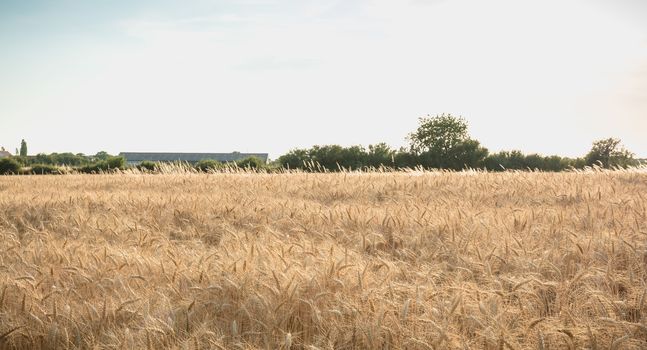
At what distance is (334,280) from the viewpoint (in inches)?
129

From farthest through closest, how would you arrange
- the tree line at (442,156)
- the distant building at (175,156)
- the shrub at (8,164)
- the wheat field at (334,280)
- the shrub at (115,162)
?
the distant building at (175,156) → the tree line at (442,156) → the shrub at (8,164) → the shrub at (115,162) → the wheat field at (334,280)

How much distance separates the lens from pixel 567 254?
4090 mm

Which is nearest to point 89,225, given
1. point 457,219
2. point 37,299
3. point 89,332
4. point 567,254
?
point 37,299

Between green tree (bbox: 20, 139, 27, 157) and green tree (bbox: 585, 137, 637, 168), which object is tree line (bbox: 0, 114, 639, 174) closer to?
green tree (bbox: 585, 137, 637, 168)

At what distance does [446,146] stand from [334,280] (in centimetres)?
5817

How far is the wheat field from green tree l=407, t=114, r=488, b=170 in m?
47.6

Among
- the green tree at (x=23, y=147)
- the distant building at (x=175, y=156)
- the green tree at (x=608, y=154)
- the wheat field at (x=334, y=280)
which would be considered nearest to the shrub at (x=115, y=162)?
the wheat field at (x=334, y=280)

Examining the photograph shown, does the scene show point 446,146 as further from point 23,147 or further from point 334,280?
point 23,147

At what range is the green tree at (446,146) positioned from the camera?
5397 cm

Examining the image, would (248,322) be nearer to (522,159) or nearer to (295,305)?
(295,305)

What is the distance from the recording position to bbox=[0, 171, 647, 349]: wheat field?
8.82 ft

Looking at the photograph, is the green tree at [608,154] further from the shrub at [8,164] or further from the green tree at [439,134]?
the shrub at [8,164]

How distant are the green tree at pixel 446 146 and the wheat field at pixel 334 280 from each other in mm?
47583

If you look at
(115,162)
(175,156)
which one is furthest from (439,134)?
(175,156)
